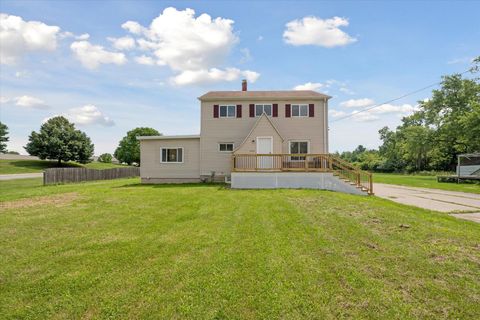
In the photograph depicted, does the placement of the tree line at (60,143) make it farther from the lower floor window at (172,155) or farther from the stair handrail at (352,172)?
the stair handrail at (352,172)

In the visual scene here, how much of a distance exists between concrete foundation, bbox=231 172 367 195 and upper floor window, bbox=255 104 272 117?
16.4 ft

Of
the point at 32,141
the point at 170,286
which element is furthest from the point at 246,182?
the point at 32,141

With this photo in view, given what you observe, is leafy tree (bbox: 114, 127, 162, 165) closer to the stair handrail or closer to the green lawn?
the green lawn

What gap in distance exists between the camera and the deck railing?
14.6m

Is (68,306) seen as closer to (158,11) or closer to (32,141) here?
(158,11)

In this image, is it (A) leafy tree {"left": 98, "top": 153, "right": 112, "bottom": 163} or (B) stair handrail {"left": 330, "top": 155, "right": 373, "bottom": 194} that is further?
(A) leafy tree {"left": 98, "top": 153, "right": 112, "bottom": 163}

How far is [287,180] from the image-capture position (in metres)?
14.9

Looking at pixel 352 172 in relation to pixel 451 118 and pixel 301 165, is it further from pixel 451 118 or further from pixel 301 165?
pixel 451 118

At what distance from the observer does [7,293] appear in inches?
144

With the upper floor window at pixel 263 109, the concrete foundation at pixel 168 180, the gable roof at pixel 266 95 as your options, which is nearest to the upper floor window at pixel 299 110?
the gable roof at pixel 266 95

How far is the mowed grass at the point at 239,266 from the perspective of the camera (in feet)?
10.9

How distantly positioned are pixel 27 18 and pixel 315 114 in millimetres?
15582

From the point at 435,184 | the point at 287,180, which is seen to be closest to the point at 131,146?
the point at 287,180

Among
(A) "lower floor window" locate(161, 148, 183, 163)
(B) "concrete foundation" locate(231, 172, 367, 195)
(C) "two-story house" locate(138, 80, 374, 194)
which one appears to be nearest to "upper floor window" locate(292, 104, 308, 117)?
(C) "two-story house" locate(138, 80, 374, 194)
